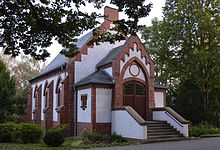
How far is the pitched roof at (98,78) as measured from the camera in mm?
23936

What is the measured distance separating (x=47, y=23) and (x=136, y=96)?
52.3 feet

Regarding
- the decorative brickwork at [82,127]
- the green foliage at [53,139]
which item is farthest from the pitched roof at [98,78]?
the green foliage at [53,139]

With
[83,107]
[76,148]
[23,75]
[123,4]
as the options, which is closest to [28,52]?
[123,4]

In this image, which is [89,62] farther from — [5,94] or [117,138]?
[5,94]

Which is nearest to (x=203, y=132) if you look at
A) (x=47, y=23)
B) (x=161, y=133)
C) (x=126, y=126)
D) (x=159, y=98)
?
(x=159, y=98)

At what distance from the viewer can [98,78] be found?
24484mm

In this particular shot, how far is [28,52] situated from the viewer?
37.9 ft

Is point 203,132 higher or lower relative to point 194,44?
lower

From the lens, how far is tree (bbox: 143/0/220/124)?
32375mm

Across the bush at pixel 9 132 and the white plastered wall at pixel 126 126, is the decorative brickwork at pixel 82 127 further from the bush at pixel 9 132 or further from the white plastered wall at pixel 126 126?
the bush at pixel 9 132

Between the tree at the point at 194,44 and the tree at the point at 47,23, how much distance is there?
22.7 m

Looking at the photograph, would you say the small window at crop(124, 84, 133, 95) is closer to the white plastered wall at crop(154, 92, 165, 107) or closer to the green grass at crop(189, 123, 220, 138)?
the white plastered wall at crop(154, 92, 165, 107)

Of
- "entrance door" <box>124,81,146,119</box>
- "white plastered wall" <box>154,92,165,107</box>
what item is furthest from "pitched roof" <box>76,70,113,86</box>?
"white plastered wall" <box>154,92,165,107</box>

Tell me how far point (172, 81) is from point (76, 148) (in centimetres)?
2875
